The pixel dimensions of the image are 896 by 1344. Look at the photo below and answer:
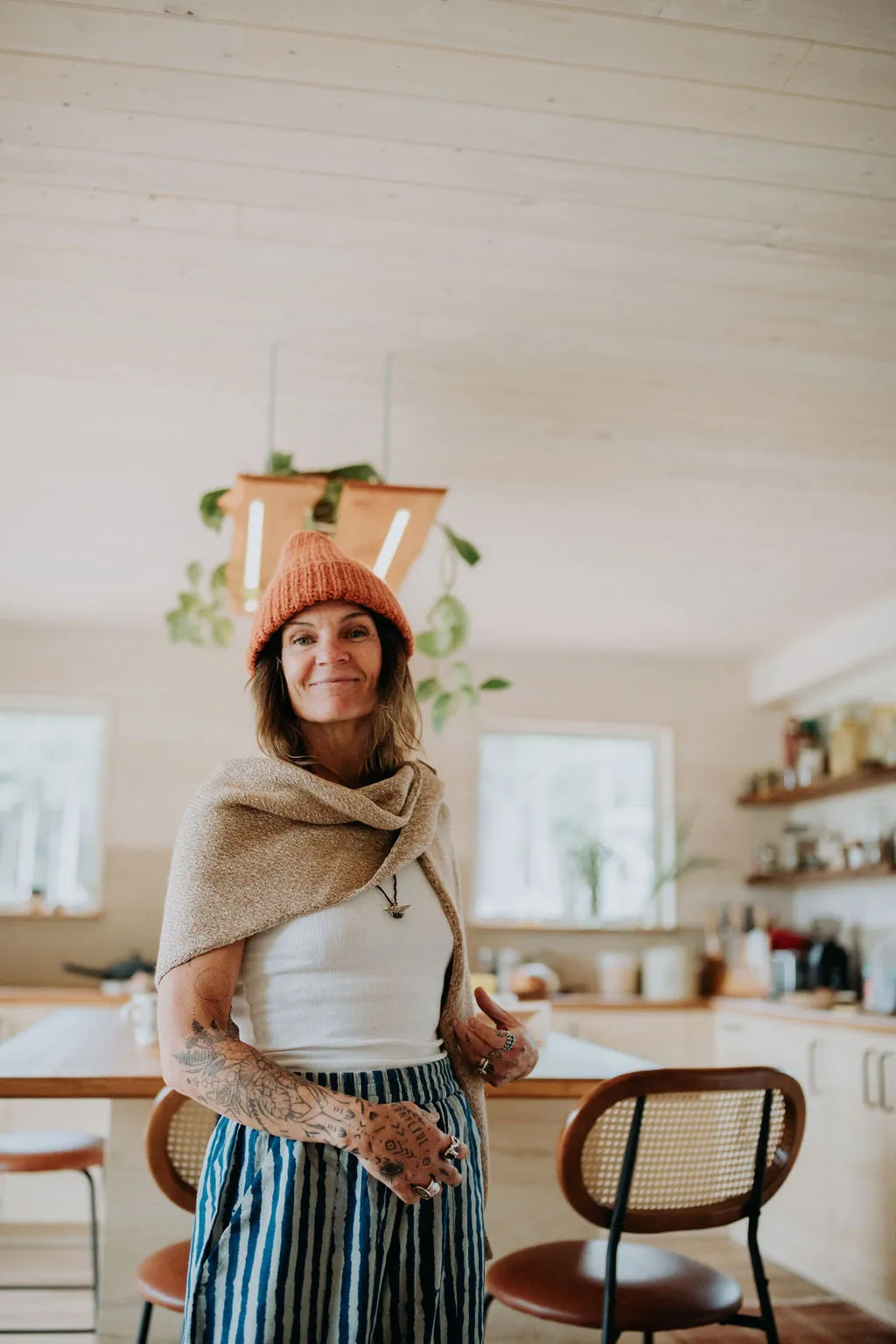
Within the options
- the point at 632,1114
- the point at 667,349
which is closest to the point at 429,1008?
the point at 632,1114

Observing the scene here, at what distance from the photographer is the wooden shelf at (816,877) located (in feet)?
16.1

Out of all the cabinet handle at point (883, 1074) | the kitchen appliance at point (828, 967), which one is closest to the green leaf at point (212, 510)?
the cabinet handle at point (883, 1074)

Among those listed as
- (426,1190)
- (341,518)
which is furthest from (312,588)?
(341,518)

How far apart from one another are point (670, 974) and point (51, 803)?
2947 millimetres

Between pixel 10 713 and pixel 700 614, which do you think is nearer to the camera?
pixel 700 614

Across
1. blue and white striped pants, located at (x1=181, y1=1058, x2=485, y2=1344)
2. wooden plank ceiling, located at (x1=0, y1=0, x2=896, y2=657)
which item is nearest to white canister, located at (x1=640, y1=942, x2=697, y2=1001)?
wooden plank ceiling, located at (x1=0, y1=0, x2=896, y2=657)

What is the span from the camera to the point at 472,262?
2607mm

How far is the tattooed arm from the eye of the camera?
3.86ft

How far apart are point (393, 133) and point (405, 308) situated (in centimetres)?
65

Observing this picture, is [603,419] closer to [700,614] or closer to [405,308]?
[405,308]

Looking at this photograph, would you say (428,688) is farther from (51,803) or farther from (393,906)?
(51,803)

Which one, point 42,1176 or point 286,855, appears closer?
point 286,855

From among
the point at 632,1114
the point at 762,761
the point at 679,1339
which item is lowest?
the point at 679,1339

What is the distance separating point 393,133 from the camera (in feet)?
7.13
